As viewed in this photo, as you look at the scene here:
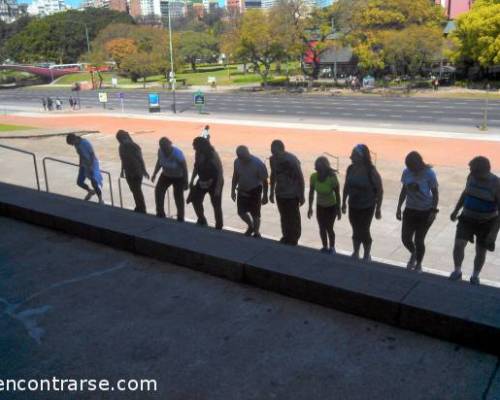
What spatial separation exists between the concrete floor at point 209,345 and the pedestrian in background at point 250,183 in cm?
255

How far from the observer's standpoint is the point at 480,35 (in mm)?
44875

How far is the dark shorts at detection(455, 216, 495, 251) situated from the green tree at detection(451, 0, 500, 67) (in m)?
43.0

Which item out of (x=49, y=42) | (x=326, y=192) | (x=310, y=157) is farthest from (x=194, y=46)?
(x=326, y=192)

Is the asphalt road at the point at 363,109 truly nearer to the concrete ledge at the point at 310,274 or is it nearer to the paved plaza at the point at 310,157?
the paved plaza at the point at 310,157

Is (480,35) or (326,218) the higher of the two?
(480,35)

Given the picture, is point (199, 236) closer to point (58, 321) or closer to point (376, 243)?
point (58, 321)

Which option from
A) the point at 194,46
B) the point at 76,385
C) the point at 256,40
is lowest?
the point at 76,385

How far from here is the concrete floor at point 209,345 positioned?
3.09m

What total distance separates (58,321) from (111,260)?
1.05 m

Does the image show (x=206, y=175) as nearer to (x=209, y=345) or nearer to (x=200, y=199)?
(x=200, y=199)

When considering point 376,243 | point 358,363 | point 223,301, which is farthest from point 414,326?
point 376,243

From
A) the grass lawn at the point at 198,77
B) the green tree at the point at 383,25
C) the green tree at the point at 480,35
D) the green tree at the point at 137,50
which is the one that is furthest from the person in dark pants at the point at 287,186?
the green tree at the point at 137,50

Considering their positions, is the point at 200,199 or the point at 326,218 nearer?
the point at 326,218

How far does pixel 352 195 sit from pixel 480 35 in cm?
4462
